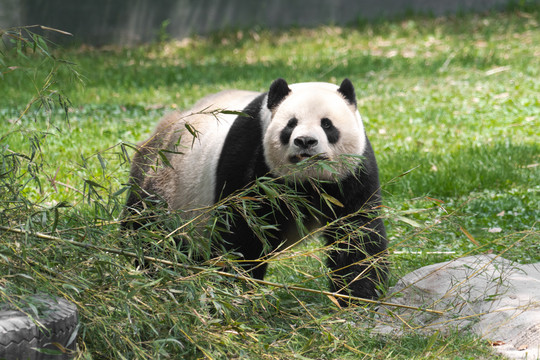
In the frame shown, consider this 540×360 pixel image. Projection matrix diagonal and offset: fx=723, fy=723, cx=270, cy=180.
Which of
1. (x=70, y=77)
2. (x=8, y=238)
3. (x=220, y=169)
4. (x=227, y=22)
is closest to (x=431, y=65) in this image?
(x=227, y=22)

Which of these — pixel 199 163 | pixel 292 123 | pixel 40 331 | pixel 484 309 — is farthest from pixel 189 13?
pixel 40 331

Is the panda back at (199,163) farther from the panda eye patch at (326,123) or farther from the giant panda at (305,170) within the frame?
the panda eye patch at (326,123)

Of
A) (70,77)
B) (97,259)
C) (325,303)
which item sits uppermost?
(70,77)

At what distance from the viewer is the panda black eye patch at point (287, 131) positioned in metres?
4.06

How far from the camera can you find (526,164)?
671cm

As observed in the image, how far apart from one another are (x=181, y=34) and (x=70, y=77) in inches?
421

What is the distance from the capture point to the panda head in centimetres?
394

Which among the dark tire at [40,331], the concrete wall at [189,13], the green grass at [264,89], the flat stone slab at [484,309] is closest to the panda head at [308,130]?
the green grass at [264,89]

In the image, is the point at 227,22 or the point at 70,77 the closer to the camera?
the point at 70,77

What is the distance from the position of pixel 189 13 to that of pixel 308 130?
10683mm

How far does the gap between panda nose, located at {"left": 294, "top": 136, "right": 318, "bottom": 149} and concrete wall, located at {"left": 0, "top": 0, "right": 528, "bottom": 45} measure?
993 centimetres

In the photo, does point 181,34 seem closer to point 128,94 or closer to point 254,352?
point 128,94

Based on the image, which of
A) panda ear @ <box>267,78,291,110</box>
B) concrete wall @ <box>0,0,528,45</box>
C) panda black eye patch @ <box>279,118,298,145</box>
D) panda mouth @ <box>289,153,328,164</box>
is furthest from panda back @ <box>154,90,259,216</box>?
concrete wall @ <box>0,0,528,45</box>

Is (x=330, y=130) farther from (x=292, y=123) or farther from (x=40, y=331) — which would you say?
(x=40, y=331)
